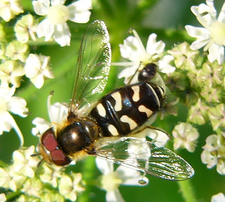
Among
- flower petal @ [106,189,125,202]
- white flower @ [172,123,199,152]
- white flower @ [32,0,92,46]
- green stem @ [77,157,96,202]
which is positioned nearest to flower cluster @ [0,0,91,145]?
white flower @ [32,0,92,46]

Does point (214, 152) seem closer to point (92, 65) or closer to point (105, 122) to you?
point (105, 122)

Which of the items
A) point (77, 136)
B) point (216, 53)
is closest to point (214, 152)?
point (216, 53)

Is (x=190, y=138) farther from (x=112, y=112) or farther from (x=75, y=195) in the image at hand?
(x=75, y=195)

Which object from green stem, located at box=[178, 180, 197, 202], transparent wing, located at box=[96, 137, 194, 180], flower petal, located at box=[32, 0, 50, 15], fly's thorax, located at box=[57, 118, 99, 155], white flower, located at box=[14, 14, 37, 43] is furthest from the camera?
green stem, located at box=[178, 180, 197, 202]

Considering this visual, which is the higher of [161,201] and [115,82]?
[115,82]

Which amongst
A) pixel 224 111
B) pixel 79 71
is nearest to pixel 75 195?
pixel 79 71

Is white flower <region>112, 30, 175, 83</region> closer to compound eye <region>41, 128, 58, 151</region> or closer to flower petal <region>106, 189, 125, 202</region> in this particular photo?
compound eye <region>41, 128, 58, 151</region>

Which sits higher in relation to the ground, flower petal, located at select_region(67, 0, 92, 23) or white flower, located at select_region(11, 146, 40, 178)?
flower petal, located at select_region(67, 0, 92, 23)

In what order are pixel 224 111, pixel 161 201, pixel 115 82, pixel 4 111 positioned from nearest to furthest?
pixel 224 111
pixel 4 111
pixel 115 82
pixel 161 201
